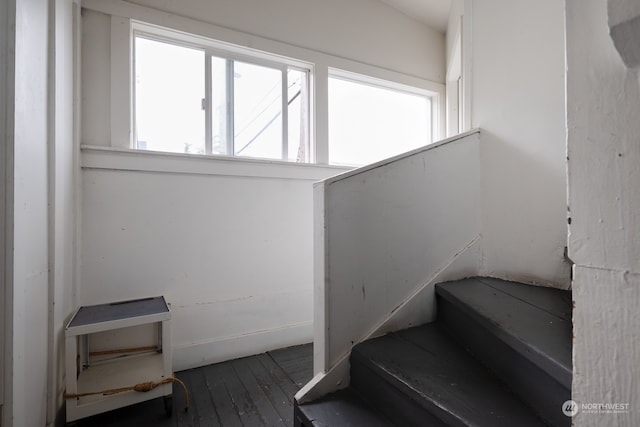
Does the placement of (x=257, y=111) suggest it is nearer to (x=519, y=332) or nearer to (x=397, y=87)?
(x=397, y=87)

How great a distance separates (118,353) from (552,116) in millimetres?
2575

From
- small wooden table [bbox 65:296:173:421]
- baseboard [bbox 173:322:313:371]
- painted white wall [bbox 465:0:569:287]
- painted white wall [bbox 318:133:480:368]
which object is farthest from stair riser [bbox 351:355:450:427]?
baseboard [bbox 173:322:313:371]

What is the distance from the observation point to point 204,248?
2025 mm

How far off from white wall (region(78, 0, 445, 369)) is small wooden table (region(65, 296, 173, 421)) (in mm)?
220

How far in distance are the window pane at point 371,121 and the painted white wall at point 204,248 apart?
52 centimetres

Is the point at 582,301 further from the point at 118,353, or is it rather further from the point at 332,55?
the point at 332,55

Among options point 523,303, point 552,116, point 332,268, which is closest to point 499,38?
point 552,116

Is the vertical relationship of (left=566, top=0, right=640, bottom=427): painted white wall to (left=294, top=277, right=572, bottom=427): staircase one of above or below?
above

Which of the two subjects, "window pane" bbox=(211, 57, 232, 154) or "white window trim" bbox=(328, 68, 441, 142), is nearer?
"window pane" bbox=(211, 57, 232, 154)

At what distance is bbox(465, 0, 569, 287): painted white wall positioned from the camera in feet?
3.97

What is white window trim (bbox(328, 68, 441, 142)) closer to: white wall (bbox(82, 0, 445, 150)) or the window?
white wall (bbox(82, 0, 445, 150))

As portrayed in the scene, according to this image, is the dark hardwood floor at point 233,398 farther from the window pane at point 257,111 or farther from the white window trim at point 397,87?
the white window trim at point 397,87

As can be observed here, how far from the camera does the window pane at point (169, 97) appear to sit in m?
1.95

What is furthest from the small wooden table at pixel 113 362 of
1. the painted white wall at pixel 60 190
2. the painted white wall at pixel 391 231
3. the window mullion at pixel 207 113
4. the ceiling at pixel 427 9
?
the ceiling at pixel 427 9
